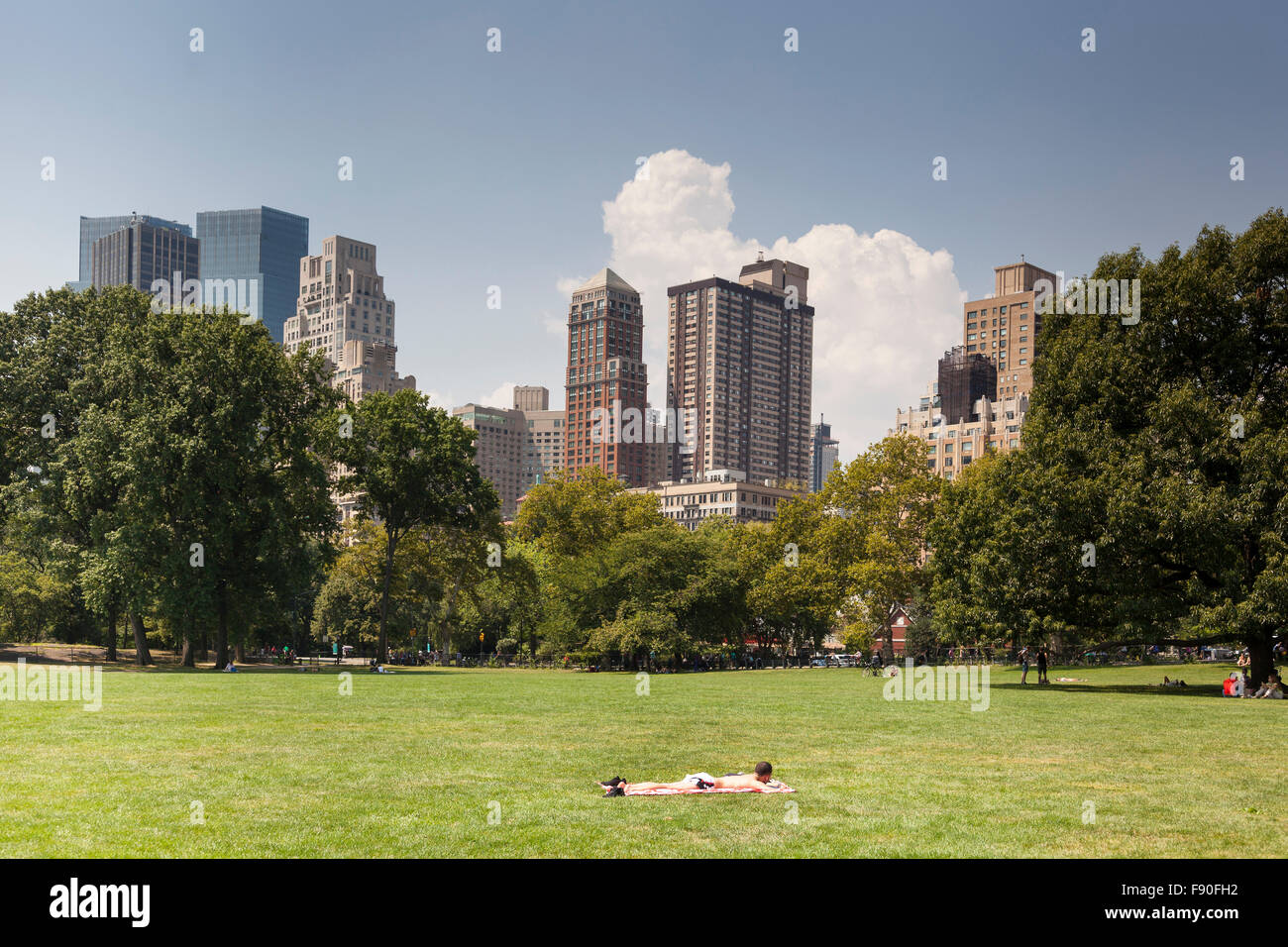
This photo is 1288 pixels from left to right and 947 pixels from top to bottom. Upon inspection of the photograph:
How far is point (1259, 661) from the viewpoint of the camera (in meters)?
43.9

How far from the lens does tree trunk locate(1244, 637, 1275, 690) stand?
43594 millimetres

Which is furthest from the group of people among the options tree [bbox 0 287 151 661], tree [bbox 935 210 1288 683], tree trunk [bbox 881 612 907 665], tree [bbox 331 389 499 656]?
tree [bbox 0 287 151 661]

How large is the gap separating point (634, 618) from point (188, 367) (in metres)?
32.1

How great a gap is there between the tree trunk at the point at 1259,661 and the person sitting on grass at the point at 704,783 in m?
34.3

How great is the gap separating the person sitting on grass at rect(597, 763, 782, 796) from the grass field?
18.0 inches

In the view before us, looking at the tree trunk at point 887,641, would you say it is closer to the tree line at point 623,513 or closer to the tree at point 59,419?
the tree line at point 623,513

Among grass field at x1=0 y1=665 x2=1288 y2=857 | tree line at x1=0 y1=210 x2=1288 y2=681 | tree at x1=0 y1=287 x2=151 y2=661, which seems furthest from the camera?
tree at x1=0 y1=287 x2=151 y2=661

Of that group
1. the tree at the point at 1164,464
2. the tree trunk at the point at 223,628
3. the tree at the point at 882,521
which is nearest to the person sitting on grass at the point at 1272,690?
the tree at the point at 1164,464

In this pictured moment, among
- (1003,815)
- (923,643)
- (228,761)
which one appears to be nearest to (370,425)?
(923,643)

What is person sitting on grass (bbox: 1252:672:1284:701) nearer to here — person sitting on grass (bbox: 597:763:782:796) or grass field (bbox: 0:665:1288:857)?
grass field (bbox: 0:665:1288:857)

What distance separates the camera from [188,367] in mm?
60812

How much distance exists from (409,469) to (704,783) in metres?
63.2

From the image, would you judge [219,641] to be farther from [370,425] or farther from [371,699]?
[371,699]

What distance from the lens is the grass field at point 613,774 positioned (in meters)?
12.6
